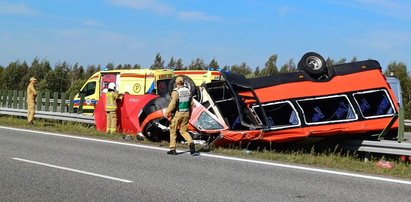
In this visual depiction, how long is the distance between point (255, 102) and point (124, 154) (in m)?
3.34

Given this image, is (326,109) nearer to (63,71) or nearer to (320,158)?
(320,158)

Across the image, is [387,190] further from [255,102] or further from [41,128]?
[41,128]

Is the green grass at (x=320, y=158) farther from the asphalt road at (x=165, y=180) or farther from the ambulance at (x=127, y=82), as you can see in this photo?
the ambulance at (x=127, y=82)

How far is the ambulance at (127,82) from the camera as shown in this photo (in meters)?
21.0

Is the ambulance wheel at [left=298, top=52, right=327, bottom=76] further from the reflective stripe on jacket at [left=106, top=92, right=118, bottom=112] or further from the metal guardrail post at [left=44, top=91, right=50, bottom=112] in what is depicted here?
the metal guardrail post at [left=44, top=91, right=50, bottom=112]

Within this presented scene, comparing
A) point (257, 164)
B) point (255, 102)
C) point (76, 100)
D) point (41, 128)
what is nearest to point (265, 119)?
point (255, 102)

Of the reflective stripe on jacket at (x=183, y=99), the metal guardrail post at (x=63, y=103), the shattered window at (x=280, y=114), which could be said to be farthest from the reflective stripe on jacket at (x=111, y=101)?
the metal guardrail post at (x=63, y=103)

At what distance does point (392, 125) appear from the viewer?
10930mm

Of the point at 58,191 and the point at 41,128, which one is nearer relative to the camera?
the point at 58,191

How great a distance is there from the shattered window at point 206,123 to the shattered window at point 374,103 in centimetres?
333

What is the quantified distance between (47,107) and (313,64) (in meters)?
12.1

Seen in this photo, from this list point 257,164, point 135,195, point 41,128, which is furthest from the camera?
point 41,128

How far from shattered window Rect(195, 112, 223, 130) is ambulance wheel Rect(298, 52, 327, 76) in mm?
2503

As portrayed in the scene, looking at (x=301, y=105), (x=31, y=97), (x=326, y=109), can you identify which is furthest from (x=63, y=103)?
(x=326, y=109)
